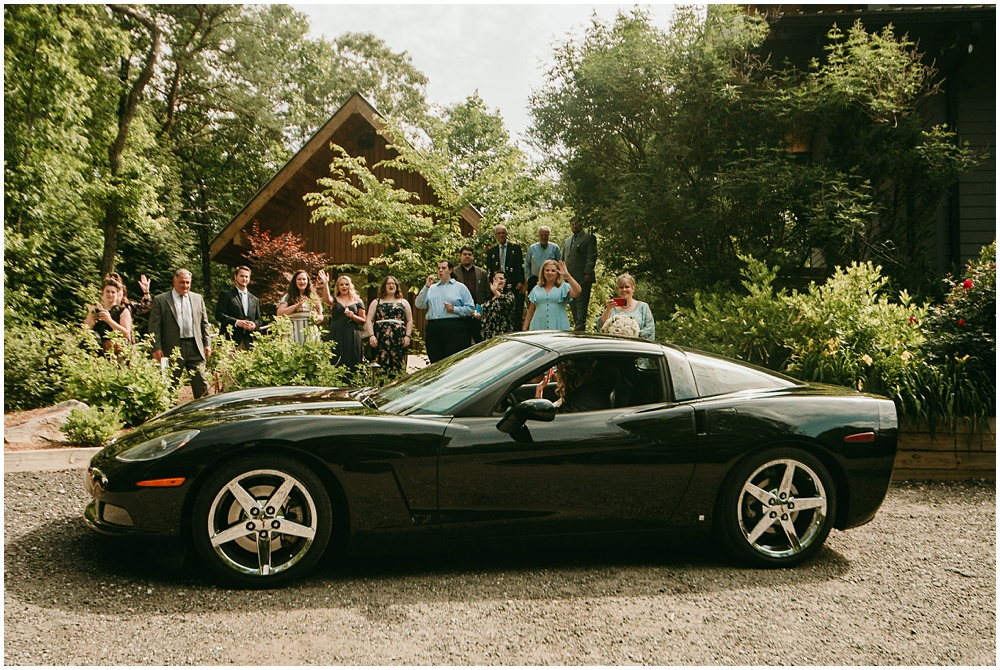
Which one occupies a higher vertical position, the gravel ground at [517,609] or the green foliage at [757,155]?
the green foliage at [757,155]

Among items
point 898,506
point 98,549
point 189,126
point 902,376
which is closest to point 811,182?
point 902,376

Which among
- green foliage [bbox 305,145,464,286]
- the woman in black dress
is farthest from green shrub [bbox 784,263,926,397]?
green foliage [bbox 305,145,464,286]

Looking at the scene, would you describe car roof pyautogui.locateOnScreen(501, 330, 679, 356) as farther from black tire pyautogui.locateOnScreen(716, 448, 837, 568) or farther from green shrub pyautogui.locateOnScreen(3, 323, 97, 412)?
green shrub pyautogui.locateOnScreen(3, 323, 97, 412)

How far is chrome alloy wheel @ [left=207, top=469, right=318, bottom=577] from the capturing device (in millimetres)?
3873

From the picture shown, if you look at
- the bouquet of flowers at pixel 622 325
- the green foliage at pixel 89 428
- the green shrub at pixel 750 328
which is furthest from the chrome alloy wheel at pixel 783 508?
the green foliage at pixel 89 428

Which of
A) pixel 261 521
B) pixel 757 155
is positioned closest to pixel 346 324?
pixel 261 521

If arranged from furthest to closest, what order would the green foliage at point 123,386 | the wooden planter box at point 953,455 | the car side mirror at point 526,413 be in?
the green foliage at point 123,386 → the wooden planter box at point 953,455 → the car side mirror at point 526,413

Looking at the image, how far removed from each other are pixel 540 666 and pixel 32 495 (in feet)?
14.3

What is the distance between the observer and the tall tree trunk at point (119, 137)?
72.4ft

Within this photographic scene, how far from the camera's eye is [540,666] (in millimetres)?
3150

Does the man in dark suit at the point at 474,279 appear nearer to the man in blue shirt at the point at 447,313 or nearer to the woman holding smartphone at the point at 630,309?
the man in blue shirt at the point at 447,313

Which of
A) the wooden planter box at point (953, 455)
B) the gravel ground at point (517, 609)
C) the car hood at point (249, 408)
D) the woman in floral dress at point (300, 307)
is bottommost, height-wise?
the gravel ground at point (517, 609)

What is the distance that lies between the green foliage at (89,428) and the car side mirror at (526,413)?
463cm

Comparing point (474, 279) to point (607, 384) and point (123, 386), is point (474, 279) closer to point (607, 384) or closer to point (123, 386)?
point (123, 386)
